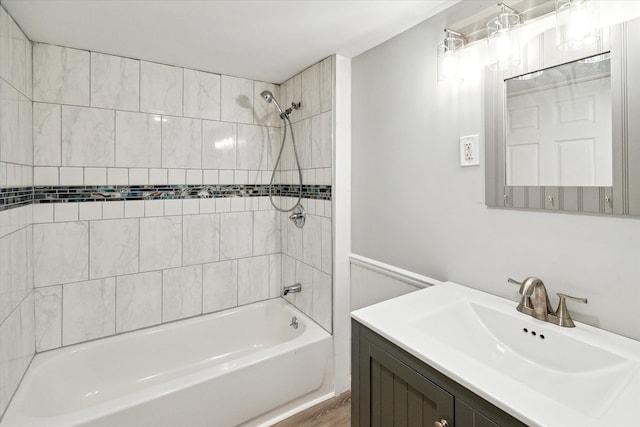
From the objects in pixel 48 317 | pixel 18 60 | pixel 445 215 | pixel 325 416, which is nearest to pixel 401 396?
pixel 445 215

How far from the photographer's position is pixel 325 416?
1.98 metres

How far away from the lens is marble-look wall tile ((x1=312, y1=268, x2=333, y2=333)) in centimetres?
216

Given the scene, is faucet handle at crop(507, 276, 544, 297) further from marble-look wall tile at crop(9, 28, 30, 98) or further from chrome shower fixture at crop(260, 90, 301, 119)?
marble-look wall tile at crop(9, 28, 30, 98)

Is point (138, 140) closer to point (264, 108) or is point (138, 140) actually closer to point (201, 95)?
point (201, 95)

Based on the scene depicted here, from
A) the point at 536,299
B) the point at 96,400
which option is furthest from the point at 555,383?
the point at 96,400

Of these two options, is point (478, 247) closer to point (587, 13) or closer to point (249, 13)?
point (587, 13)

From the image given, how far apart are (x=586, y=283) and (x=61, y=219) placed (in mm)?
2642

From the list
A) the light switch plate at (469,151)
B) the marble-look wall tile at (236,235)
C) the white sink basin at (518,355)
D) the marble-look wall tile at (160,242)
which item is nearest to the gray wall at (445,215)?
the light switch plate at (469,151)

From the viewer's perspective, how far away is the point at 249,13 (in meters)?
1.57

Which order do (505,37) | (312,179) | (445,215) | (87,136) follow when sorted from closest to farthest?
(505,37), (445,215), (87,136), (312,179)

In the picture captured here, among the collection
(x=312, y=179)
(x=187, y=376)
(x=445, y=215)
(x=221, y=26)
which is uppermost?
(x=221, y=26)

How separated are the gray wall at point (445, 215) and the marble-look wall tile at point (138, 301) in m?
1.44

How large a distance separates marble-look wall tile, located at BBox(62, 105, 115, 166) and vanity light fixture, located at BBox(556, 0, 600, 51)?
2.37m

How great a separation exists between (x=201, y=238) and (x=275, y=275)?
707 millimetres
